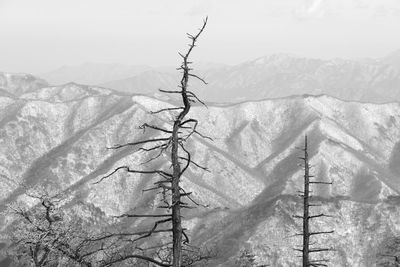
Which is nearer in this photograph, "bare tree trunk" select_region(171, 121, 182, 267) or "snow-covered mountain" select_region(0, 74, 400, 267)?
"bare tree trunk" select_region(171, 121, 182, 267)

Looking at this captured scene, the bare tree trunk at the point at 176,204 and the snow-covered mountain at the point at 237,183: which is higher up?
the snow-covered mountain at the point at 237,183

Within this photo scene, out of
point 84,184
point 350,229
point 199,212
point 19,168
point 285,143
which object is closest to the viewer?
point 350,229

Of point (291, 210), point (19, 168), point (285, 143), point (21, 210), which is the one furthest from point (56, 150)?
point (21, 210)

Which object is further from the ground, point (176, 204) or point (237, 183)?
point (237, 183)

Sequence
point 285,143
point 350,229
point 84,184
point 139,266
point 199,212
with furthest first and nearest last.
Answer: point 285,143, point 84,184, point 199,212, point 350,229, point 139,266

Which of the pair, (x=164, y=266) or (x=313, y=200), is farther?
(x=313, y=200)

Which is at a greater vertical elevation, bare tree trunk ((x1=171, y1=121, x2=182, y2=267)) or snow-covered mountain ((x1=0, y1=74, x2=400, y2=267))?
snow-covered mountain ((x1=0, y1=74, x2=400, y2=267))

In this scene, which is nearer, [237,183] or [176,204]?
[176,204]

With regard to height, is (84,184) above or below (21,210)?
above

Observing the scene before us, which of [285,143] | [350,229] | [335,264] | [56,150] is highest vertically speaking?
[285,143]

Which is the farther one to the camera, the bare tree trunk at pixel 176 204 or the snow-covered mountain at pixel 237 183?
the snow-covered mountain at pixel 237 183

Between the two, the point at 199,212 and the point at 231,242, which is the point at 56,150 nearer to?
the point at 199,212
